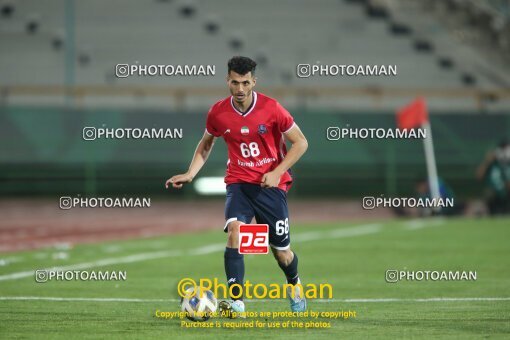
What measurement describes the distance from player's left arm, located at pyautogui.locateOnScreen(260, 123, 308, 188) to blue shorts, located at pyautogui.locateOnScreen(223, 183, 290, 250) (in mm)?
307

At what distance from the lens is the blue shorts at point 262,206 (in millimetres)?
9570

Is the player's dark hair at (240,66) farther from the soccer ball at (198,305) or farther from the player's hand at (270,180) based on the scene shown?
the soccer ball at (198,305)

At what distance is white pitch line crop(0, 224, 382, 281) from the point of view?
14594 mm

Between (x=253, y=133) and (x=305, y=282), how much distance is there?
13.4 ft

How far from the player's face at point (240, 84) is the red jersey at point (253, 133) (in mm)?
207

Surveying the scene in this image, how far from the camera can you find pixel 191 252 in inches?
695

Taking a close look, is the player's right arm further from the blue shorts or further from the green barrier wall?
the green barrier wall

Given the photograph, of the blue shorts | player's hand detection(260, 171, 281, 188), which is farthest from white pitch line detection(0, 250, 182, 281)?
player's hand detection(260, 171, 281, 188)

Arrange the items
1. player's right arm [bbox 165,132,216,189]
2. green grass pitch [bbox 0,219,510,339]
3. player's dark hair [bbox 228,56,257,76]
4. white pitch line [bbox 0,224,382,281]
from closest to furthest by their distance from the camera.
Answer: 1. green grass pitch [bbox 0,219,510,339]
2. player's dark hair [bbox 228,56,257,76]
3. player's right arm [bbox 165,132,216,189]
4. white pitch line [bbox 0,224,382,281]

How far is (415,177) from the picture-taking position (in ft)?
99.2

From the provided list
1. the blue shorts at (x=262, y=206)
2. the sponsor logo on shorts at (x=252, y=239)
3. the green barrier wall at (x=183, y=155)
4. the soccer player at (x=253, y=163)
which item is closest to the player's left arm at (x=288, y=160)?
the soccer player at (x=253, y=163)

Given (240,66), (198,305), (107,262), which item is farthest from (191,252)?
(240,66)

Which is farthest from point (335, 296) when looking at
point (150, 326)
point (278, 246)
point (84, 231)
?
point (84, 231)

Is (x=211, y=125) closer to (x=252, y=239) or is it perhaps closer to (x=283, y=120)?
(x=283, y=120)
